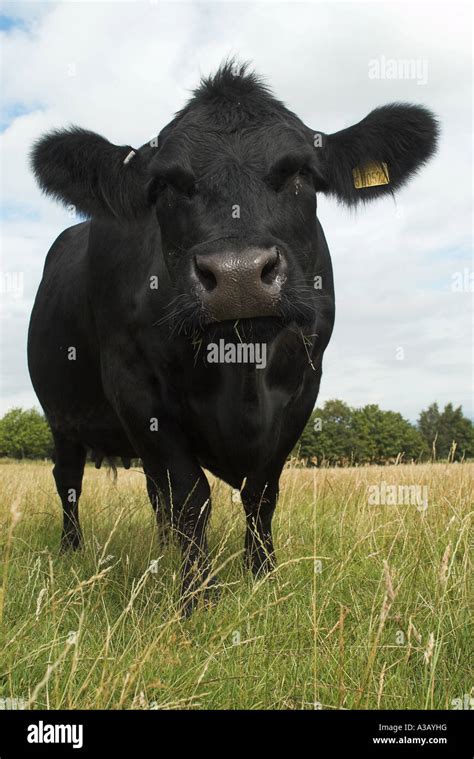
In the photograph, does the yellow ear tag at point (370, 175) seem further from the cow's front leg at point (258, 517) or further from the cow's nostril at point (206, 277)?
the cow's front leg at point (258, 517)

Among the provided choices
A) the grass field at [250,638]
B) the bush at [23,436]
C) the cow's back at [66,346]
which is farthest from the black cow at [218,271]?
the bush at [23,436]

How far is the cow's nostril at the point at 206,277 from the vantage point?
3721 mm

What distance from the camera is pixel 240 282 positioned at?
3.61 m

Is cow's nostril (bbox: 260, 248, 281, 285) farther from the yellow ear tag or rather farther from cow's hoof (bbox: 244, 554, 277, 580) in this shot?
cow's hoof (bbox: 244, 554, 277, 580)

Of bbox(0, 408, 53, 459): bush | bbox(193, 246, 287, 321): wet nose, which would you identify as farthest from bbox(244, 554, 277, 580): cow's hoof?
bbox(0, 408, 53, 459): bush

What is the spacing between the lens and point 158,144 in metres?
5.01

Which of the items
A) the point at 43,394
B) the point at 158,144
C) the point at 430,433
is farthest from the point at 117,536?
the point at 430,433

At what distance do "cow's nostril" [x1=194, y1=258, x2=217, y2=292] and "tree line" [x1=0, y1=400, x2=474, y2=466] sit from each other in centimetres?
7112

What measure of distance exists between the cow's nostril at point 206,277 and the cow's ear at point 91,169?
142 centimetres

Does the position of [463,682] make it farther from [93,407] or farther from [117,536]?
[93,407]

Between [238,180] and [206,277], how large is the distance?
666 mm

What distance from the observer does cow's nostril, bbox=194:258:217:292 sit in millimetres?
3721

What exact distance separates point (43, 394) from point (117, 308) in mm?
2251

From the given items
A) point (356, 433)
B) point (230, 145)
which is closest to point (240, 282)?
point (230, 145)
